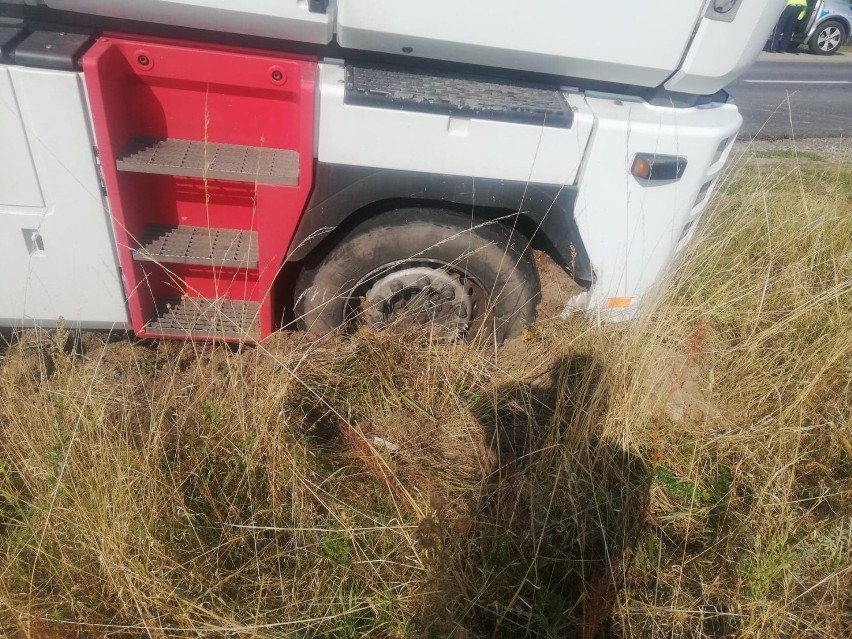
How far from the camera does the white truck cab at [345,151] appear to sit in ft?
6.95

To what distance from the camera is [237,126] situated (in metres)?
2.34

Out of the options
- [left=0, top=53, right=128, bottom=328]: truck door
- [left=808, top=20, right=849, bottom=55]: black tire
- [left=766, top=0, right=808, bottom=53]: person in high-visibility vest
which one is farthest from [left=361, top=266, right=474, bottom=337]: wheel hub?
[left=808, top=20, right=849, bottom=55]: black tire

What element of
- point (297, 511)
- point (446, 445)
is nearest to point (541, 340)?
point (446, 445)

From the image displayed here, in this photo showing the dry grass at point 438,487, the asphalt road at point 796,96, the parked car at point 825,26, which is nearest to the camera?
the dry grass at point 438,487

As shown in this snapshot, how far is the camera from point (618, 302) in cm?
283

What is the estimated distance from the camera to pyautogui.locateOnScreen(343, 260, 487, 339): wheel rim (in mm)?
2602

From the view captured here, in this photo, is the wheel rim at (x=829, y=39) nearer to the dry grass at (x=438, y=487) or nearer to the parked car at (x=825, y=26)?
the parked car at (x=825, y=26)

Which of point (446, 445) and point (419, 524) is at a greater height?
point (419, 524)

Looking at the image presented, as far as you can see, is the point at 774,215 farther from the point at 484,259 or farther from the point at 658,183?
the point at 484,259

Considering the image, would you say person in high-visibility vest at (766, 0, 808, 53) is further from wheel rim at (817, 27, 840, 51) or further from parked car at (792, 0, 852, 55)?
wheel rim at (817, 27, 840, 51)

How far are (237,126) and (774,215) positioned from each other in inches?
140

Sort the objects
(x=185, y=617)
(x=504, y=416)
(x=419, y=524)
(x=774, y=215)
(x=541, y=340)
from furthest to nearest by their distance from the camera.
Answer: (x=774, y=215) → (x=541, y=340) → (x=504, y=416) → (x=419, y=524) → (x=185, y=617)

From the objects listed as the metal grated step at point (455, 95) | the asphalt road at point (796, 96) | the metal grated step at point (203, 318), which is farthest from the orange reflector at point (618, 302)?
the asphalt road at point (796, 96)

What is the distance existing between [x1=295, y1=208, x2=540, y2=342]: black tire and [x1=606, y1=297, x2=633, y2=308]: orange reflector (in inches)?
14.0
